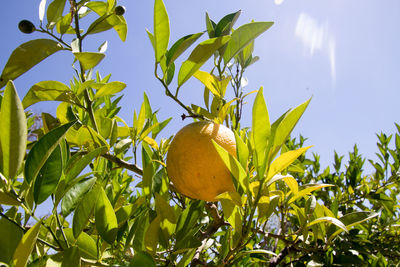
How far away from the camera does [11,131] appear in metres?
0.48

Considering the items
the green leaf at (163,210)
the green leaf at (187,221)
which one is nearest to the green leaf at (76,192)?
the green leaf at (163,210)

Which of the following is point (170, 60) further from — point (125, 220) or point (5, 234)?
point (5, 234)

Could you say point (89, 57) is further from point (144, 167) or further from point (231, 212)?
point (231, 212)

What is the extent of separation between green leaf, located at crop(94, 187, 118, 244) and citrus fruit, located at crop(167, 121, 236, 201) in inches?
8.7

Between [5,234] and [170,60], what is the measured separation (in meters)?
0.56

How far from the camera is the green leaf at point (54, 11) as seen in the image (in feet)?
3.00

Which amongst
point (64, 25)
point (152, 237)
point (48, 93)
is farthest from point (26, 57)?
point (152, 237)

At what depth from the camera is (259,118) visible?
23.8 inches

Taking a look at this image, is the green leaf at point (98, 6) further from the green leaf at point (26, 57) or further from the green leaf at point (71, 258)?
the green leaf at point (71, 258)

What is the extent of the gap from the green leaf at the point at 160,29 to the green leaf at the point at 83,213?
1.29ft

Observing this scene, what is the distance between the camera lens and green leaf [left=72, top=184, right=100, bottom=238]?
64 centimetres

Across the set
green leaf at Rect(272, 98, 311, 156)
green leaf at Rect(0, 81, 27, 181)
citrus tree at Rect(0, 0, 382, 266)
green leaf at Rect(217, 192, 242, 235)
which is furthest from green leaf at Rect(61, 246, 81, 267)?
green leaf at Rect(272, 98, 311, 156)

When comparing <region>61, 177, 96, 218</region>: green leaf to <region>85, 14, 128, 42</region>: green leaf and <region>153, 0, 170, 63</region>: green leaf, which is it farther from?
<region>85, 14, 128, 42</region>: green leaf

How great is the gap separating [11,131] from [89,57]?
37cm
